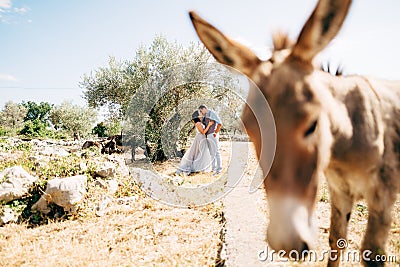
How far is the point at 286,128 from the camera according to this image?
5.13ft

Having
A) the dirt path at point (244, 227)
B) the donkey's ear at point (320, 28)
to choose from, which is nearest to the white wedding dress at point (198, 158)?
the dirt path at point (244, 227)

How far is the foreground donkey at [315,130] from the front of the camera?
1.55 metres

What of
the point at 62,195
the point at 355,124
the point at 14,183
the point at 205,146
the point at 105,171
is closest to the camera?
the point at 355,124

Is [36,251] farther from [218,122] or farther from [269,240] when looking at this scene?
[218,122]

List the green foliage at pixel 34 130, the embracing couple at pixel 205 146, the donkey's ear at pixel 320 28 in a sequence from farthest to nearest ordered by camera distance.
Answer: the green foliage at pixel 34 130 → the embracing couple at pixel 205 146 → the donkey's ear at pixel 320 28

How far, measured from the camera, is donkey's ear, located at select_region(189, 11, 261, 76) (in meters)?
1.84

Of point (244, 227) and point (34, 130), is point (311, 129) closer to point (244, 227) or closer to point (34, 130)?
point (244, 227)

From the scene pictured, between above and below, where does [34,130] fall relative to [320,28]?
below

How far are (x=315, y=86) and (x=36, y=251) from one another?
15.2 feet

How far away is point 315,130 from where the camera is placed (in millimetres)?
1620

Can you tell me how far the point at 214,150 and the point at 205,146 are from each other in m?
0.46

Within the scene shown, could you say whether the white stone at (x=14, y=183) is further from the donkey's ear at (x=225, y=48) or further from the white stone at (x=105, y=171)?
the donkey's ear at (x=225, y=48)

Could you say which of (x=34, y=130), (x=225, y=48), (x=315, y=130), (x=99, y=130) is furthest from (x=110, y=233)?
(x=99, y=130)

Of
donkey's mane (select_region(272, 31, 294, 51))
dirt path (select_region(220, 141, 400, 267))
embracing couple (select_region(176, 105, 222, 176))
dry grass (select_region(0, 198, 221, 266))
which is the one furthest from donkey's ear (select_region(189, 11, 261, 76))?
embracing couple (select_region(176, 105, 222, 176))
